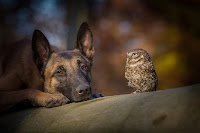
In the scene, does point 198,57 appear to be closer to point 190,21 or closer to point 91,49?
point 190,21

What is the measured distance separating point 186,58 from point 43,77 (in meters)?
2.58

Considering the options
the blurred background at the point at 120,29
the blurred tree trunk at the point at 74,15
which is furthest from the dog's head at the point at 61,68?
the blurred tree trunk at the point at 74,15

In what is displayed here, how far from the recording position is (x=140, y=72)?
10.4 ft

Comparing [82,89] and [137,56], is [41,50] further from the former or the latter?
[137,56]

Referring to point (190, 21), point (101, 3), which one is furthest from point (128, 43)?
point (190, 21)

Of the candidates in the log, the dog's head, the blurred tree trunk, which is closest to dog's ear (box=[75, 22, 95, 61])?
the dog's head

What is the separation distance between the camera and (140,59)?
3281mm

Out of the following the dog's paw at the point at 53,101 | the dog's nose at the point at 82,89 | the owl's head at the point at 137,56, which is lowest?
the dog's paw at the point at 53,101

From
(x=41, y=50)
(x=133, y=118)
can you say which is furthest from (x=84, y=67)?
(x=133, y=118)

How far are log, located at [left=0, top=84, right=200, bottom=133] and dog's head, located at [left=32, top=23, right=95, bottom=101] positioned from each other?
741 millimetres

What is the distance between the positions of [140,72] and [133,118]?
→ 191cm

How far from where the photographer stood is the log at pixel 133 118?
1.16 m

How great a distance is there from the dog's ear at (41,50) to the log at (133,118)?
134cm

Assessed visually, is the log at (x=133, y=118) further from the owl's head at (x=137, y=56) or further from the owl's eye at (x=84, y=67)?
the owl's head at (x=137, y=56)
